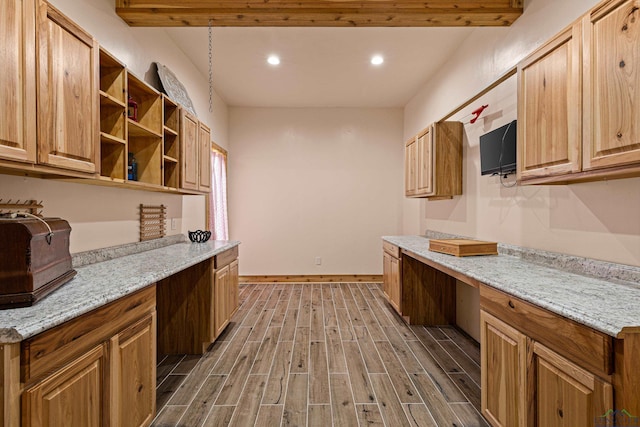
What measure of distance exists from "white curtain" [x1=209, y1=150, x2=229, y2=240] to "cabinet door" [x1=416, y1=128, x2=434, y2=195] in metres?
2.93

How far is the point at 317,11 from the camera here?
7.87ft

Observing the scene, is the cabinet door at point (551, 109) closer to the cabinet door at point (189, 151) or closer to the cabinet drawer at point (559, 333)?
the cabinet drawer at point (559, 333)

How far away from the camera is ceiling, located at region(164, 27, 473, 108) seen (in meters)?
3.07

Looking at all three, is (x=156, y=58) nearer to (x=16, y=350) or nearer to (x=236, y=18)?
(x=236, y=18)

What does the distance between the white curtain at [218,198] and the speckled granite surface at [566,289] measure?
3388mm

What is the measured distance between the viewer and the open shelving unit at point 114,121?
192cm

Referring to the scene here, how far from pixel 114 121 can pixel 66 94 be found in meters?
0.50

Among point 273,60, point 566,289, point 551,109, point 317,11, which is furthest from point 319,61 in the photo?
point 566,289

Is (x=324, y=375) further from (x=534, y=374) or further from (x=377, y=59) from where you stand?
(x=377, y=59)

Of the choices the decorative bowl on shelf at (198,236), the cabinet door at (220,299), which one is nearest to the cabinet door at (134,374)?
the cabinet door at (220,299)

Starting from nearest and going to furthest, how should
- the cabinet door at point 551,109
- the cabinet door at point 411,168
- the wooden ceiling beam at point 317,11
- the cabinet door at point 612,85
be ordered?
1. the cabinet door at point 612,85
2. the cabinet door at point 551,109
3. the wooden ceiling beam at point 317,11
4. the cabinet door at point 411,168

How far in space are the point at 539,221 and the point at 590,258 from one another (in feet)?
1.49

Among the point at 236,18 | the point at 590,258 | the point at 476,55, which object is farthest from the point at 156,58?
the point at 590,258

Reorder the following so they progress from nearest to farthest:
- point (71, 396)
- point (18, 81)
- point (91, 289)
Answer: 1. point (71, 396)
2. point (18, 81)
3. point (91, 289)
